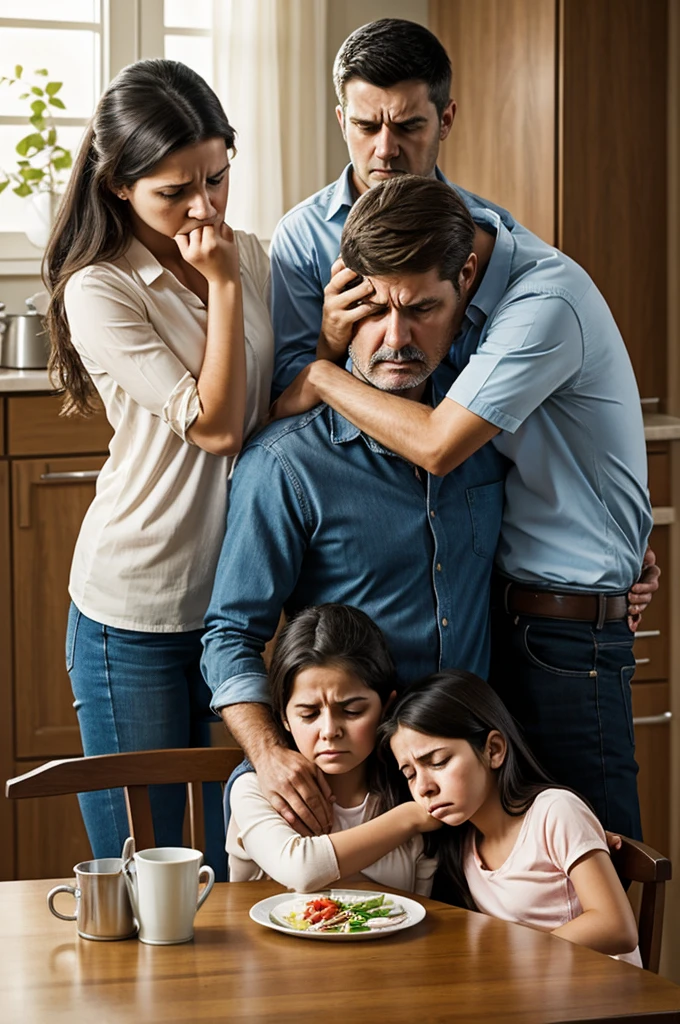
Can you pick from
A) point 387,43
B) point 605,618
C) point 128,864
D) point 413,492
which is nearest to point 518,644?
point 605,618

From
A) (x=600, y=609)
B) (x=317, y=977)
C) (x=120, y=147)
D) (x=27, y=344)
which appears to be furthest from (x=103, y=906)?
(x=27, y=344)

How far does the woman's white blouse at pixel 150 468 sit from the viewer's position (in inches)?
76.6

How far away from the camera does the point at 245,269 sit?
213 centimetres

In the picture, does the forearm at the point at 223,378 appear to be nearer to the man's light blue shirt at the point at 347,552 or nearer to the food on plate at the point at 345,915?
the man's light blue shirt at the point at 347,552

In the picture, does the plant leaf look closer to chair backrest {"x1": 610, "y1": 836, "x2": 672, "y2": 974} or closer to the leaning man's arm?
the leaning man's arm

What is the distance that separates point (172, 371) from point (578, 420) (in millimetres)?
592

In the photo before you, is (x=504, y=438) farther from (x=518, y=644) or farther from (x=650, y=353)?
(x=650, y=353)

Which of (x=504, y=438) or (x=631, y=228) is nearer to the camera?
(x=504, y=438)

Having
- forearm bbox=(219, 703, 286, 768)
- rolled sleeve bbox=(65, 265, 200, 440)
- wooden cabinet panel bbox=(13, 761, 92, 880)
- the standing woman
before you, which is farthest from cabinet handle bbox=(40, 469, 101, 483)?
forearm bbox=(219, 703, 286, 768)

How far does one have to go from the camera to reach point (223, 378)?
1.90 meters

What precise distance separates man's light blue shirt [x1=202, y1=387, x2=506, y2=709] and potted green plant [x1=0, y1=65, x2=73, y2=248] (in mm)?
1774

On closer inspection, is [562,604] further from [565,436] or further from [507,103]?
[507,103]

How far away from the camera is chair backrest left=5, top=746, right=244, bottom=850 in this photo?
5.74ft

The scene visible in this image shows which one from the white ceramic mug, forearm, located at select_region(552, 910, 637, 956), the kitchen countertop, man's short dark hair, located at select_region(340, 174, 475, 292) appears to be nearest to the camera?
the white ceramic mug
